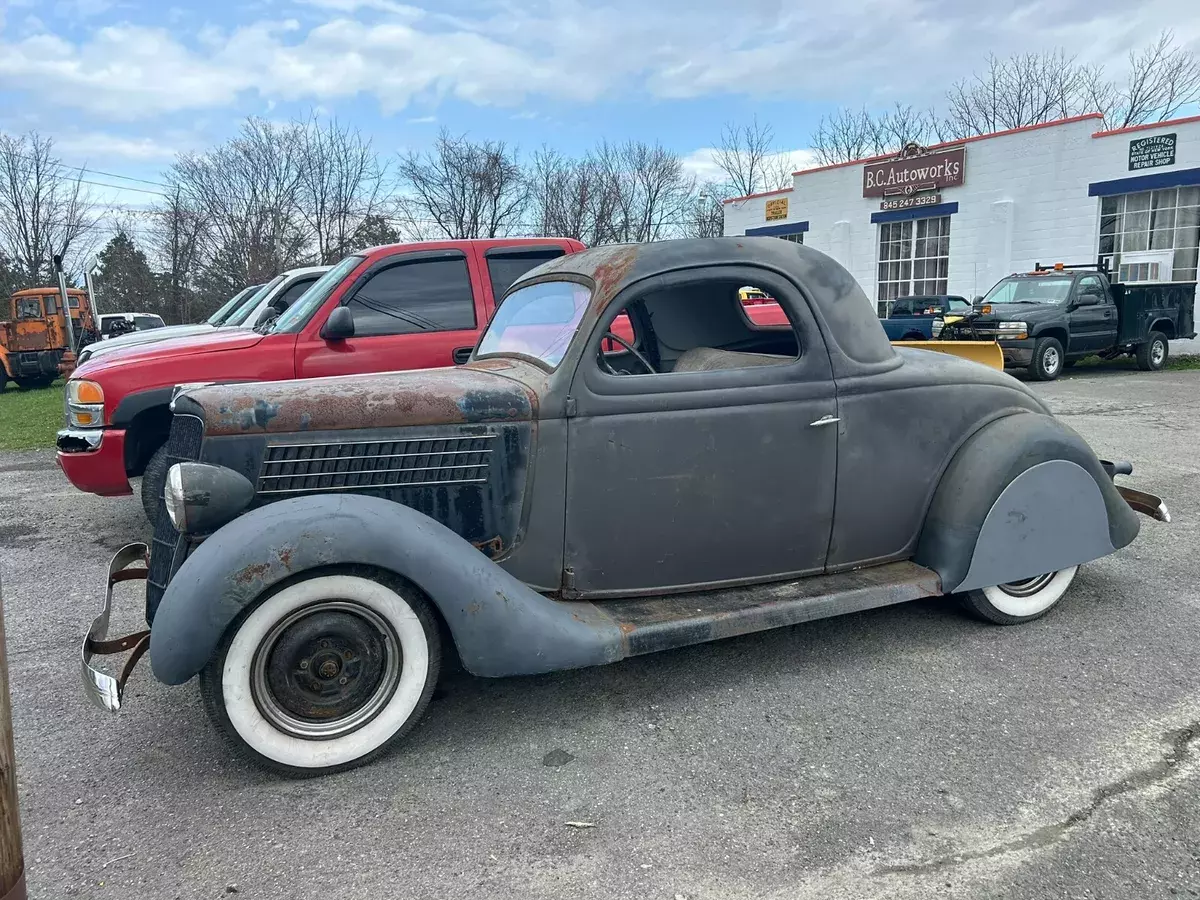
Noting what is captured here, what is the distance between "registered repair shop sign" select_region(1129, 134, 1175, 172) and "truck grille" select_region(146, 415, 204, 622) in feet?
68.7

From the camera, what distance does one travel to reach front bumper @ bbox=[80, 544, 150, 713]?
2.67 meters

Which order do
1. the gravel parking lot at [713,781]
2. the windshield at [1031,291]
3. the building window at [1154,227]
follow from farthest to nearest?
the building window at [1154,227] < the windshield at [1031,291] < the gravel parking lot at [713,781]

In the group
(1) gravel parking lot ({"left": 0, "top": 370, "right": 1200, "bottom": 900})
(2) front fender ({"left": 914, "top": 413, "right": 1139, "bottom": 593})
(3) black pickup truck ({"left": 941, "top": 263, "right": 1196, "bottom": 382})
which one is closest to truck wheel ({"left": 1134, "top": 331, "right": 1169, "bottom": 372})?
(3) black pickup truck ({"left": 941, "top": 263, "right": 1196, "bottom": 382})

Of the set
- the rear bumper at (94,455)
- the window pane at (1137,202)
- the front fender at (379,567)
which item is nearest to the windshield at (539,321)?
the front fender at (379,567)

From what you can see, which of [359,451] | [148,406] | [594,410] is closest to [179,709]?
[359,451]

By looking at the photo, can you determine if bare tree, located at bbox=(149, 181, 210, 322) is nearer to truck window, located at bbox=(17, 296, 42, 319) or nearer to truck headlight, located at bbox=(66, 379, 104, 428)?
truck window, located at bbox=(17, 296, 42, 319)

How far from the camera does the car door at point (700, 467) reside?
3240 millimetres

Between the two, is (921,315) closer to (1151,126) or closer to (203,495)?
(1151,126)

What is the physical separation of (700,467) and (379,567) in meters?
Result: 1.31

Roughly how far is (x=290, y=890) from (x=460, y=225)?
1326 inches

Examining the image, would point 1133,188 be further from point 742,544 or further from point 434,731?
point 434,731

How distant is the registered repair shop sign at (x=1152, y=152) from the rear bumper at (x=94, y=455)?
2061cm

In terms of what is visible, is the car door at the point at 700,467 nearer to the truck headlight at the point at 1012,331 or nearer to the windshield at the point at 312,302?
the windshield at the point at 312,302

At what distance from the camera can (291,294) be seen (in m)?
8.24
